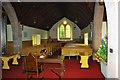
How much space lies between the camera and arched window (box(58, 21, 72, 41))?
2150 centimetres

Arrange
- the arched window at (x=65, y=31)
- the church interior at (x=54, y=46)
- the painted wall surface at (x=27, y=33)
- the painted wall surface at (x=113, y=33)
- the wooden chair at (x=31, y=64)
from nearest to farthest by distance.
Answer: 1. the painted wall surface at (x=113, y=33)
2. the wooden chair at (x=31, y=64)
3. the church interior at (x=54, y=46)
4. the painted wall surface at (x=27, y=33)
5. the arched window at (x=65, y=31)

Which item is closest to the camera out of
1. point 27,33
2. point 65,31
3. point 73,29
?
point 27,33

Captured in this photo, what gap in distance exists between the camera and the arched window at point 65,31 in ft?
70.5

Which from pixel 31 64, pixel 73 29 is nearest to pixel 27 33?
pixel 73 29

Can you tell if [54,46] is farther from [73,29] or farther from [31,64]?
[31,64]

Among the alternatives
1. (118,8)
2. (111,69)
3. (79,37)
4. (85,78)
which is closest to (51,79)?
(85,78)

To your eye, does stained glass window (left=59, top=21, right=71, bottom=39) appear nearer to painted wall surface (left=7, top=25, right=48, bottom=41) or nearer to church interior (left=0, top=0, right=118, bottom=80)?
church interior (left=0, top=0, right=118, bottom=80)

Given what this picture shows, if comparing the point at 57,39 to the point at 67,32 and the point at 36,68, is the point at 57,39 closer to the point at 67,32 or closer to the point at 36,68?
the point at 67,32

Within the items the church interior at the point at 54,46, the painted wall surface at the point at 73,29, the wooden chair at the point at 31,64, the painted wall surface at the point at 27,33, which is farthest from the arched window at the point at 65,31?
the wooden chair at the point at 31,64

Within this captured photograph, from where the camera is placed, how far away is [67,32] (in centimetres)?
2162

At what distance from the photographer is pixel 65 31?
2150cm

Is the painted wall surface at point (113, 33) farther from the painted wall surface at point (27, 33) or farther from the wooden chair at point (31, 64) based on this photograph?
the painted wall surface at point (27, 33)

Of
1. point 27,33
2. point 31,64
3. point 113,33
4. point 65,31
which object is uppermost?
point 65,31

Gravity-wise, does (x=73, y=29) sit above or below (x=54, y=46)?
above
